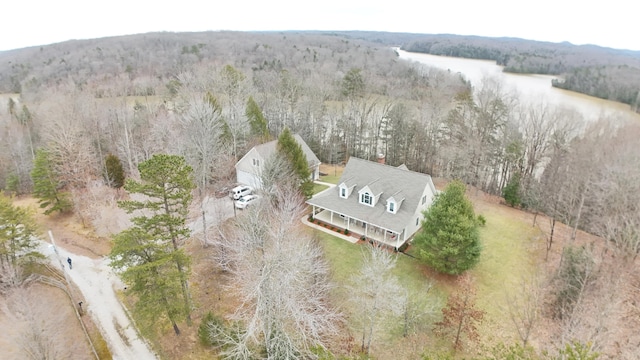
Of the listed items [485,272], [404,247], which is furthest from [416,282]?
[485,272]

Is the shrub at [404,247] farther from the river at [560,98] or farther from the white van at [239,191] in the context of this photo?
the river at [560,98]

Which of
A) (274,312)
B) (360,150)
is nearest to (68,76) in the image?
(360,150)

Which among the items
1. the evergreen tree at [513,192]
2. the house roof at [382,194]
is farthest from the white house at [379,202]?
the evergreen tree at [513,192]

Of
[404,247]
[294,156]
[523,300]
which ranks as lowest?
[523,300]

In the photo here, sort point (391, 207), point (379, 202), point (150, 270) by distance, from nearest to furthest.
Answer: point (150, 270)
point (391, 207)
point (379, 202)

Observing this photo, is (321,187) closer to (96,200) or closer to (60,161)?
(96,200)

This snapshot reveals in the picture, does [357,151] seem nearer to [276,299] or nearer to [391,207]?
[391,207]
